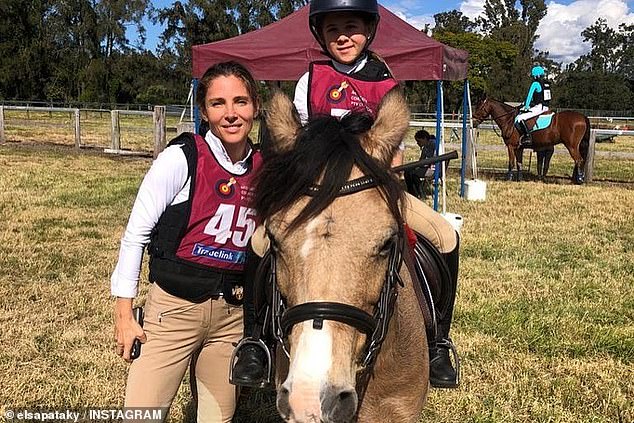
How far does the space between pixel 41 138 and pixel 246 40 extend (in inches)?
619

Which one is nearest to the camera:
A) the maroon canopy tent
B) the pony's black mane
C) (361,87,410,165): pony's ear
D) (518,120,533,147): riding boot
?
the pony's black mane

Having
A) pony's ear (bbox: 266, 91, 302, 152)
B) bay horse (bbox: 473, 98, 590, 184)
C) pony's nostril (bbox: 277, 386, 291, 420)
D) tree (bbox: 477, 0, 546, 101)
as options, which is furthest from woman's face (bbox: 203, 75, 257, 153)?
tree (bbox: 477, 0, 546, 101)

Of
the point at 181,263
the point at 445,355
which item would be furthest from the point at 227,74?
the point at 445,355

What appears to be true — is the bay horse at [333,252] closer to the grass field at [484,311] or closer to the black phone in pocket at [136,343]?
the black phone in pocket at [136,343]

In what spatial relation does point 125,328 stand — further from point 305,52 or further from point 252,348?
point 305,52

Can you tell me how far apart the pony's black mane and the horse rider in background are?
50.2 ft

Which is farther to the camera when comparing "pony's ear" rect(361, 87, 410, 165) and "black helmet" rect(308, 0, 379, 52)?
"black helmet" rect(308, 0, 379, 52)

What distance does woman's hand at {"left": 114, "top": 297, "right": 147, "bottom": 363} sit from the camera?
2.57 m

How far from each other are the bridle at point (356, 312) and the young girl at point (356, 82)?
80 centimetres

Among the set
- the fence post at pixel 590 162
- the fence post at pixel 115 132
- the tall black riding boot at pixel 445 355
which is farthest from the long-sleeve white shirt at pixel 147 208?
the fence post at pixel 115 132

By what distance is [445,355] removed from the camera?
9.77ft

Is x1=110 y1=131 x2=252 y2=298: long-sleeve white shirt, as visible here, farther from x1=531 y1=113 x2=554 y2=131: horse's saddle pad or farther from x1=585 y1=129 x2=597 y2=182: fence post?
x1=585 y1=129 x2=597 y2=182: fence post

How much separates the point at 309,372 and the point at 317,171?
2.33ft

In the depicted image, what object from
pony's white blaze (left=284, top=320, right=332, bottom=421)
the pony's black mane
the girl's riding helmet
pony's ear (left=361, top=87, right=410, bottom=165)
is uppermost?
the girl's riding helmet
